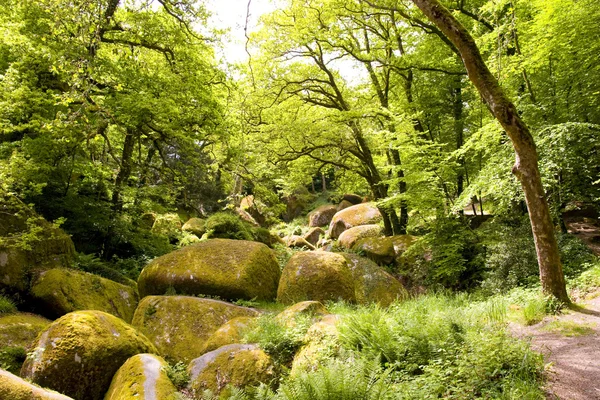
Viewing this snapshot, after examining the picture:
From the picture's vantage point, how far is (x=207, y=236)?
13.7 metres

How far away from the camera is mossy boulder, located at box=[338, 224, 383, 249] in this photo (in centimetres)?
1727

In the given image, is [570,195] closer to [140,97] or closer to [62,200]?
[140,97]

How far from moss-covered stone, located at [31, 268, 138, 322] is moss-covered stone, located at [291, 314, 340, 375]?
543 centimetres

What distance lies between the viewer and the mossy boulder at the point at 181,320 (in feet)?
22.8

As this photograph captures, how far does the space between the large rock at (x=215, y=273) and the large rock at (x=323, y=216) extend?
20.4 meters

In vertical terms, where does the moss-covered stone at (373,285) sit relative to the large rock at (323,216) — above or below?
below

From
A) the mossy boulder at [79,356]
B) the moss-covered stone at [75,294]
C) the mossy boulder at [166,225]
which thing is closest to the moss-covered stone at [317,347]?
the mossy boulder at [79,356]

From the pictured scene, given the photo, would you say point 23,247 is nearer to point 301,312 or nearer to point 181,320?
point 181,320

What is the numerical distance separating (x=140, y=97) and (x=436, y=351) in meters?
9.60

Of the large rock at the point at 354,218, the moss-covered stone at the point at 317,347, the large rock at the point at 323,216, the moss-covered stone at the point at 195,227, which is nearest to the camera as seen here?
the moss-covered stone at the point at 317,347

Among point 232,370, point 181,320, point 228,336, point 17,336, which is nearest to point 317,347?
point 232,370

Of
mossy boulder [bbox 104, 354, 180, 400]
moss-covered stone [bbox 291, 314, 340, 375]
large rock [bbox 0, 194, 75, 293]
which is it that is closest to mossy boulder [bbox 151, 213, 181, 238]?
large rock [bbox 0, 194, 75, 293]

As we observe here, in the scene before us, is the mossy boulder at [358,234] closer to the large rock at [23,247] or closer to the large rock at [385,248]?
the large rock at [385,248]

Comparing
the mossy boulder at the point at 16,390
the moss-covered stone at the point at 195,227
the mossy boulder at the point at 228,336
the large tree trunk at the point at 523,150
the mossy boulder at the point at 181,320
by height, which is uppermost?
the large tree trunk at the point at 523,150
